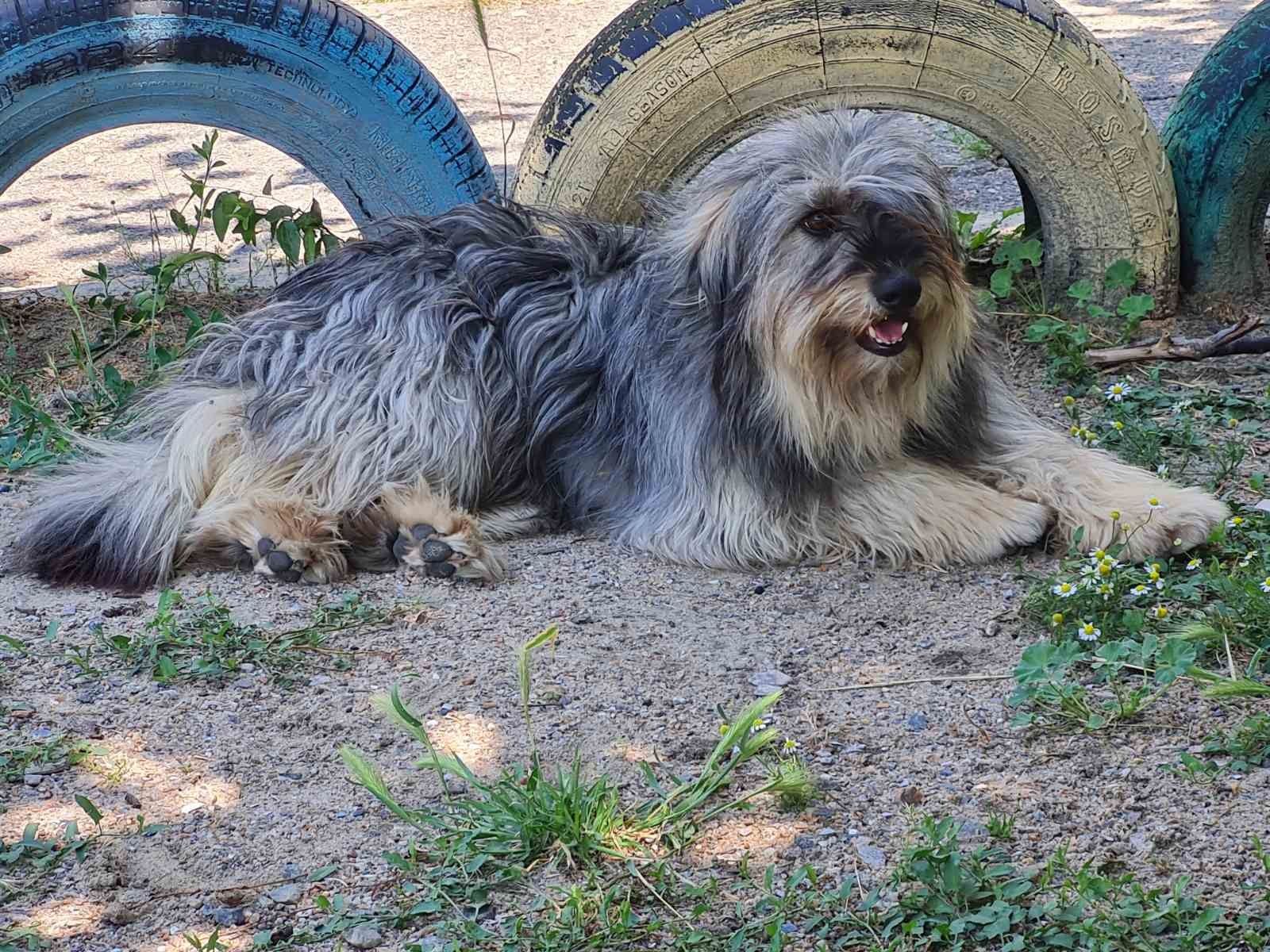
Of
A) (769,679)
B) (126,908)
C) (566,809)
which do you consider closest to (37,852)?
(126,908)

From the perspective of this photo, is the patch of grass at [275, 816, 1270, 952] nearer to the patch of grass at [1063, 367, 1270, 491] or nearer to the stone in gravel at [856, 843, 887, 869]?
the stone in gravel at [856, 843, 887, 869]

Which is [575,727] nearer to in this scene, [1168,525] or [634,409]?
[634,409]

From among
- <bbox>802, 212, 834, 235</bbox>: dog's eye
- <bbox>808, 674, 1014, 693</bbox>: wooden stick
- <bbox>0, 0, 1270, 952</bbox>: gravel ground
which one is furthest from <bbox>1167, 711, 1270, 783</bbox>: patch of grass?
<bbox>802, 212, 834, 235</bbox>: dog's eye

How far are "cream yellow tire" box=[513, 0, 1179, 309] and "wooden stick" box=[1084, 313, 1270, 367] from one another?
16.1 inches

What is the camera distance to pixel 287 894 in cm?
285

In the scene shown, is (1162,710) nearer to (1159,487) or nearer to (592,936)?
(1159,487)

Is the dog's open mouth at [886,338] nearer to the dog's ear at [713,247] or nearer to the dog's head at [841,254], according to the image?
the dog's head at [841,254]

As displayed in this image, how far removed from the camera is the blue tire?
17.1 feet

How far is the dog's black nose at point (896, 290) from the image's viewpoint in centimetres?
373

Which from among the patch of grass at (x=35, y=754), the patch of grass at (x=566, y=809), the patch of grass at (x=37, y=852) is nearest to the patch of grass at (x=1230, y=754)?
the patch of grass at (x=566, y=809)

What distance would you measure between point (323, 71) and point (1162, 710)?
3.51 meters

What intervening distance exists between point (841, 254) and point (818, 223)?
0.13m

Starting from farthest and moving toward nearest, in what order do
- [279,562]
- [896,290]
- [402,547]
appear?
[402,547] → [279,562] → [896,290]

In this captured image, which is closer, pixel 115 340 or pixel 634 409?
pixel 634 409
